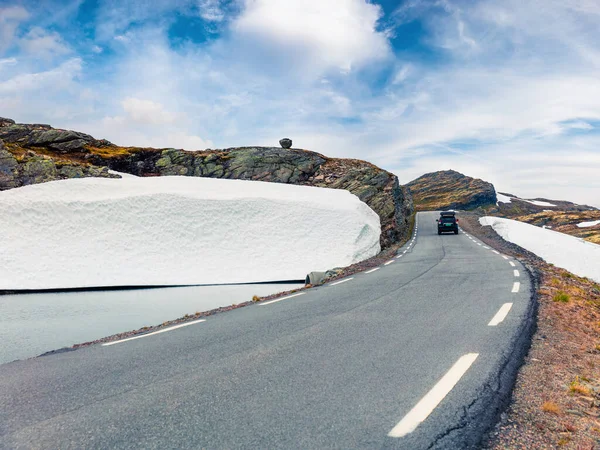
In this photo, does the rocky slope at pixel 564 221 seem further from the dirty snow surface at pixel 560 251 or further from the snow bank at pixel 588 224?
the dirty snow surface at pixel 560 251

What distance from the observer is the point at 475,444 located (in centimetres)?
294

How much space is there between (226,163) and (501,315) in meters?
42.9

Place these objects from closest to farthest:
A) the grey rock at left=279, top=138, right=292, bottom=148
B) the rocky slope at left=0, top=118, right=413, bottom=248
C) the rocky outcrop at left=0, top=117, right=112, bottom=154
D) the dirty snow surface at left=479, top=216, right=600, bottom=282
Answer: the dirty snow surface at left=479, top=216, right=600, bottom=282
the rocky slope at left=0, top=118, right=413, bottom=248
the rocky outcrop at left=0, top=117, right=112, bottom=154
the grey rock at left=279, top=138, right=292, bottom=148

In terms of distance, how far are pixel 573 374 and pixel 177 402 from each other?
4515mm

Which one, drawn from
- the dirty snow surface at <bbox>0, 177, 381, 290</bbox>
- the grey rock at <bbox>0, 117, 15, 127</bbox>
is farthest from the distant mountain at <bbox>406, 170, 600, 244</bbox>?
the grey rock at <bbox>0, 117, 15, 127</bbox>

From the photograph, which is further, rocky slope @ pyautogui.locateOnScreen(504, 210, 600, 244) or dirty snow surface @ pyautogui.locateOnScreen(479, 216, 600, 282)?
rocky slope @ pyautogui.locateOnScreen(504, 210, 600, 244)

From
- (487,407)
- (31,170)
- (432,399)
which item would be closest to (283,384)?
(432,399)

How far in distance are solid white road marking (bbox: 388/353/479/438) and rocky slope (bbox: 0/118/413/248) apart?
35741 millimetres

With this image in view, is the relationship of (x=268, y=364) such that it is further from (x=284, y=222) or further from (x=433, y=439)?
(x=284, y=222)

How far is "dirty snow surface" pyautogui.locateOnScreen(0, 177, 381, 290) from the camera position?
22172mm

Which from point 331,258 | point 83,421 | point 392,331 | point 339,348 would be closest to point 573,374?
point 392,331

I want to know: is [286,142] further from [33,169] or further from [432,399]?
[432,399]

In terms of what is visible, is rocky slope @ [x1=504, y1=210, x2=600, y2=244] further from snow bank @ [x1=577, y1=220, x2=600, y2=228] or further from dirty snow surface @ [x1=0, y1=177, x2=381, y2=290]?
dirty snow surface @ [x1=0, y1=177, x2=381, y2=290]

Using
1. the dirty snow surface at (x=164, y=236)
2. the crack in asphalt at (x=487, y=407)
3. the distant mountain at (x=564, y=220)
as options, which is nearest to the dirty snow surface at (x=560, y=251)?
the dirty snow surface at (x=164, y=236)
